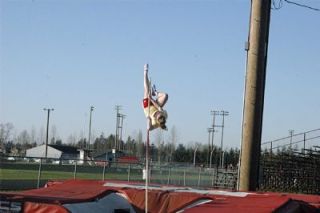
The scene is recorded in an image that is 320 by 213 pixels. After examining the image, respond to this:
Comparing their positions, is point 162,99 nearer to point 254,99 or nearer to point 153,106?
point 153,106

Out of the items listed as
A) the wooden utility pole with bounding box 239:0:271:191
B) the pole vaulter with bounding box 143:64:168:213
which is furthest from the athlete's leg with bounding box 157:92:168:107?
the wooden utility pole with bounding box 239:0:271:191

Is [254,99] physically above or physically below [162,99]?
above

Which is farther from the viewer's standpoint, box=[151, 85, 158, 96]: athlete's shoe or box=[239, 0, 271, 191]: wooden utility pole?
box=[239, 0, 271, 191]: wooden utility pole

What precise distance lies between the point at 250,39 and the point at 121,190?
5.26 meters

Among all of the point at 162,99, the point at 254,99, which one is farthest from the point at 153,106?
the point at 254,99

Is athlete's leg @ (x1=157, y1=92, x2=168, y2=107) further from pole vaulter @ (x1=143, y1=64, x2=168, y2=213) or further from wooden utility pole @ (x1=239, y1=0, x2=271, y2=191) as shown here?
wooden utility pole @ (x1=239, y1=0, x2=271, y2=191)

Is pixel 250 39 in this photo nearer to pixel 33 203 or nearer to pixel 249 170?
pixel 249 170

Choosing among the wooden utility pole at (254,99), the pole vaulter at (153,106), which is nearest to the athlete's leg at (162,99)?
the pole vaulter at (153,106)

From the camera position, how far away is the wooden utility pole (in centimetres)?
1123

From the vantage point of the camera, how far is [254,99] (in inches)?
444

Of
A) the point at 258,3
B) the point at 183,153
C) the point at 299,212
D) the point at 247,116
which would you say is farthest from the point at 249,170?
the point at 183,153

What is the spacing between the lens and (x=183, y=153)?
428 ft

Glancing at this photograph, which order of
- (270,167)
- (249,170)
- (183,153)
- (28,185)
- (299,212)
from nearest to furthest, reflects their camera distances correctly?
(299,212) → (249,170) → (270,167) → (28,185) → (183,153)

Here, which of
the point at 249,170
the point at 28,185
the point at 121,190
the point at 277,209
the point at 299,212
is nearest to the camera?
the point at 277,209
